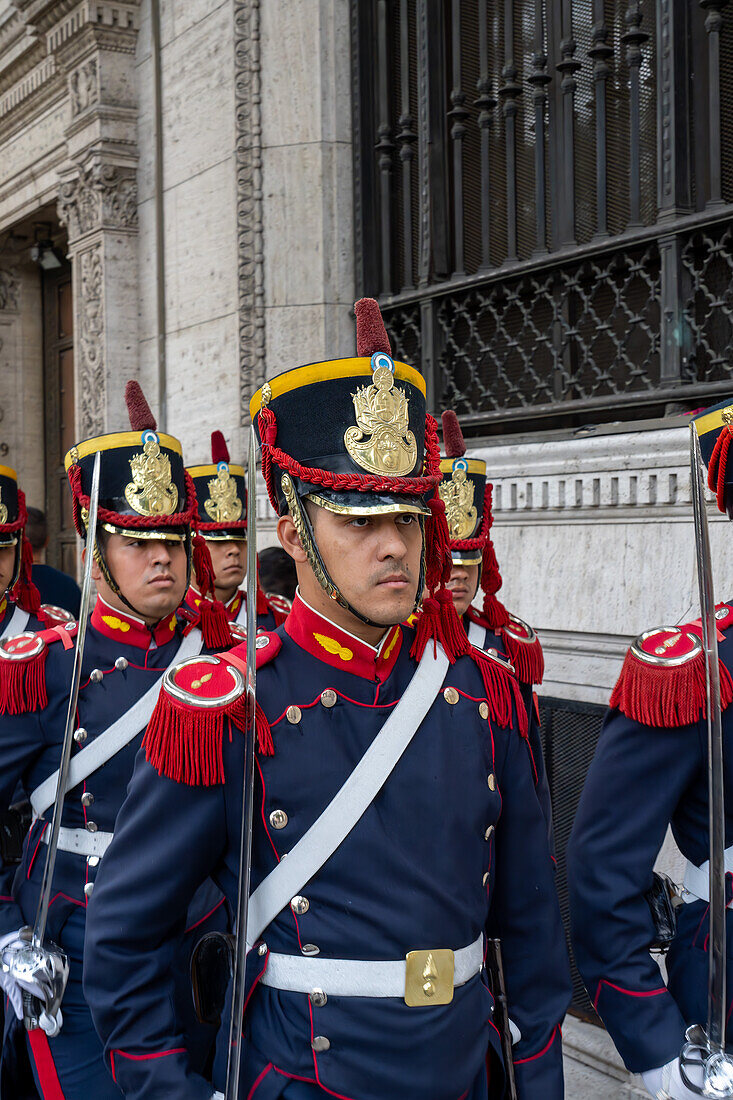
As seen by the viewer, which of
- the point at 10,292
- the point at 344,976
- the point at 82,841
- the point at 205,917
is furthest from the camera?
the point at 10,292

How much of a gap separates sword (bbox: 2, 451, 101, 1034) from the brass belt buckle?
51.8 inches

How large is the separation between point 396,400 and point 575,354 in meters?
3.30

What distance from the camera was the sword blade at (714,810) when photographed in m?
2.16

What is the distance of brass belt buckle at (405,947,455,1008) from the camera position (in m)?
1.97

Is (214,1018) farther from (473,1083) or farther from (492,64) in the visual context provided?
(492,64)

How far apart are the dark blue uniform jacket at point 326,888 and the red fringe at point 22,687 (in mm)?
1277

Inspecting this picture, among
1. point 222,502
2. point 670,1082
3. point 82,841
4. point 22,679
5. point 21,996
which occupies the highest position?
point 222,502

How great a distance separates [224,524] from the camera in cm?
575

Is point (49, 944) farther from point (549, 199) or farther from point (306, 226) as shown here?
point (306, 226)

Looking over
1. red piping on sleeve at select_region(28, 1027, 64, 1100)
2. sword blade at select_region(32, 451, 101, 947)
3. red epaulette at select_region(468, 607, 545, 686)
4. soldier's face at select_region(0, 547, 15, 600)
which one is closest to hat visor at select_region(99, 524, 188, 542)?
sword blade at select_region(32, 451, 101, 947)

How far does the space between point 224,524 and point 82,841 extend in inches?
107

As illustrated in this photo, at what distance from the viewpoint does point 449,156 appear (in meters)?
6.11

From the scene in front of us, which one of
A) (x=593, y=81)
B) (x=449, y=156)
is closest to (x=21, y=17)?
(x=449, y=156)

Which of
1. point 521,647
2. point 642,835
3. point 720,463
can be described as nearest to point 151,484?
point 521,647
